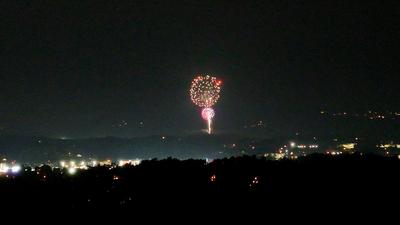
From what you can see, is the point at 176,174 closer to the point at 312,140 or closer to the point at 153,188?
the point at 153,188

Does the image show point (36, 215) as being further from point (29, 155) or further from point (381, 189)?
point (29, 155)

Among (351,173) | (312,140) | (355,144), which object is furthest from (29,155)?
(351,173)

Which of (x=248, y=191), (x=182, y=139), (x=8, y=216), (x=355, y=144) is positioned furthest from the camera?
(x=182, y=139)

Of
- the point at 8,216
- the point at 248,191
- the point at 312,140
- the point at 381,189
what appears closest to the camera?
the point at 381,189

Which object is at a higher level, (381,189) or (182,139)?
(182,139)

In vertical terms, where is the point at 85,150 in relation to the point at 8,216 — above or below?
above

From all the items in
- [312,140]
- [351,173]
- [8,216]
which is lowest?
[8,216]

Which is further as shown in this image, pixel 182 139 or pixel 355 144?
pixel 182 139

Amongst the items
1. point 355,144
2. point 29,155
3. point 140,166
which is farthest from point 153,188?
point 29,155

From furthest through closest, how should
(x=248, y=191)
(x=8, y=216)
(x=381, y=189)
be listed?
(x=8, y=216), (x=248, y=191), (x=381, y=189)
